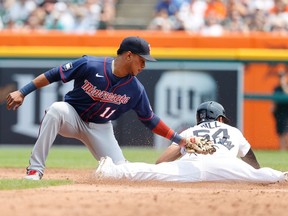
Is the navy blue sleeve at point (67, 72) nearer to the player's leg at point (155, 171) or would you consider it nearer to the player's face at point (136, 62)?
the player's face at point (136, 62)

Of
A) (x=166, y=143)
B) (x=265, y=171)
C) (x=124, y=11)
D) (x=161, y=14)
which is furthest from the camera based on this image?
(x=124, y=11)

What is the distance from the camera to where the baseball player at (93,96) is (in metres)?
9.19

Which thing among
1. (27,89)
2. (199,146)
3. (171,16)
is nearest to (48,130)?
(27,89)

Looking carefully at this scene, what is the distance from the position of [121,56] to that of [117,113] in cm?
70

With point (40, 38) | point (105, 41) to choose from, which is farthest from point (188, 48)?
point (40, 38)

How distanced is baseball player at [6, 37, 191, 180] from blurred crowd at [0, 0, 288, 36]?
314 inches

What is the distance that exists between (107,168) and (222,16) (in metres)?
9.14

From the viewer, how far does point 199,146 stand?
8906 mm

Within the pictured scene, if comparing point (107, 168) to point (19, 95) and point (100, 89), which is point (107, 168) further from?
point (19, 95)

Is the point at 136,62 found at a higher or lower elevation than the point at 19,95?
higher

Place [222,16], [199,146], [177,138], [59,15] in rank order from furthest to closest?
[59,15] → [222,16] → [177,138] → [199,146]

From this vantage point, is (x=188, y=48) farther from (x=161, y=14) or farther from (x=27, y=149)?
(x=27, y=149)

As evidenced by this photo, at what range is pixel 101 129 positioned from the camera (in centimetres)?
969

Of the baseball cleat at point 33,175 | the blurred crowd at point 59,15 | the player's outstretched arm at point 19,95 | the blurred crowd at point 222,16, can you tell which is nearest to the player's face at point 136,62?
the player's outstretched arm at point 19,95
